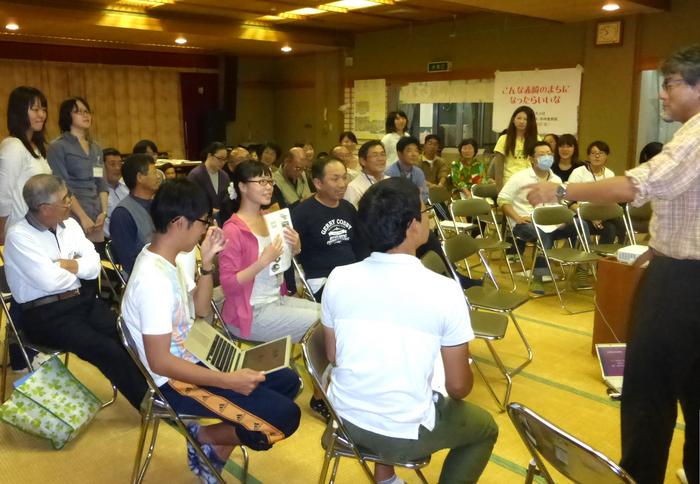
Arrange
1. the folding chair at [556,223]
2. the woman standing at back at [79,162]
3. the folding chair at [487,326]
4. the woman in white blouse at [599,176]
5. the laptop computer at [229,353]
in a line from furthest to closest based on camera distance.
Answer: the woman in white blouse at [599,176], the folding chair at [556,223], the woman standing at back at [79,162], the folding chair at [487,326], the laptop computer at [229,353]

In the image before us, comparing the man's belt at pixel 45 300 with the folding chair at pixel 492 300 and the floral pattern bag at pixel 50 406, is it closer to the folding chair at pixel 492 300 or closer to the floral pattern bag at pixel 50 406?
the floral pattern bag at pixel 50 406

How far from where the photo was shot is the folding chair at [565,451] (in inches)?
50.0

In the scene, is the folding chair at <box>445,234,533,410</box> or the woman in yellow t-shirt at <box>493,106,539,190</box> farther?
the woman in yellow t-shirt at <box>493,106,539,190</box>

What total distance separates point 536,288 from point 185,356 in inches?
144

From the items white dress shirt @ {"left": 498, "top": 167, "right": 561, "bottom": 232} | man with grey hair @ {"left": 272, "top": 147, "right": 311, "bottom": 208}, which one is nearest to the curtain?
man with grey hair @ {"left": 272, "top": 147, "right": 311, "bottom": 208}

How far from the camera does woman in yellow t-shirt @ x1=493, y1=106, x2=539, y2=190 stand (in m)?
5.78

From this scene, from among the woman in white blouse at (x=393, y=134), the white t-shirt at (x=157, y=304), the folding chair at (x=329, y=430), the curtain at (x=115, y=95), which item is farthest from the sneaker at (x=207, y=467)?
the curtain at (x=115, y=95)

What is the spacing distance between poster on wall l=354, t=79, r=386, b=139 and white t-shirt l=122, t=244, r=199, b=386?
868 cm

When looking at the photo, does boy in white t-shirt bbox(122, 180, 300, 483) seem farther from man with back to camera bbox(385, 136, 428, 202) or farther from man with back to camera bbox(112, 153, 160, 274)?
man with back to camera bbox(385, 136, 428, 202)

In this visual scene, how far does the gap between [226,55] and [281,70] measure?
119 cm

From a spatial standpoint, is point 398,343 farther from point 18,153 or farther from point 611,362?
point 18,153

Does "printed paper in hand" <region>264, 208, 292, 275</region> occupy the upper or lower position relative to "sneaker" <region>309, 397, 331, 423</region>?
upper

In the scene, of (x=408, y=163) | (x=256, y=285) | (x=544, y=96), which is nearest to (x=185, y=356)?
(x=256, y=285)

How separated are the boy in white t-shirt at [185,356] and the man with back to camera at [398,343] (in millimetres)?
340
